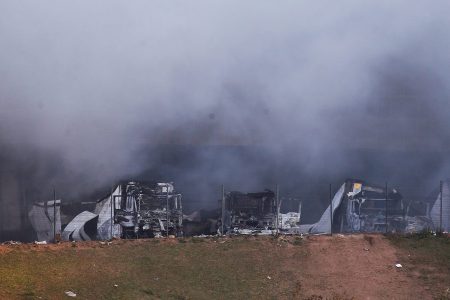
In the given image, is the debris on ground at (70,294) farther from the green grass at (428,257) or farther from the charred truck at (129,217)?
the green grass at (428,257)

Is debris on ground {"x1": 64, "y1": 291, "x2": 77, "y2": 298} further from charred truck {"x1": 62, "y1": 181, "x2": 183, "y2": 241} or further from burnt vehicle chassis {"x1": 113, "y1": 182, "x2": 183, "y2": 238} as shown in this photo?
burnt vehicle chassis {"x1": 113, "y1": 182, "x2": 183, "y2": 238}

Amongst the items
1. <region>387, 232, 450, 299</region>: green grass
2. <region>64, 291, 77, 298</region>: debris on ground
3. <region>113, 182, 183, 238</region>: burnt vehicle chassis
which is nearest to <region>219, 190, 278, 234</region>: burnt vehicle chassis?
<region>113, 182, 183, 238</region>: burnt vehicle chassis

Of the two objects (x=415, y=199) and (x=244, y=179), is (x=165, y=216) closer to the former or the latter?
(x=244, y=179)

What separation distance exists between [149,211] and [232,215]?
1605 millimetres

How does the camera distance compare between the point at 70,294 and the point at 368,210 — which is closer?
the point at 70,294

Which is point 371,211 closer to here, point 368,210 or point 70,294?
point 368,210

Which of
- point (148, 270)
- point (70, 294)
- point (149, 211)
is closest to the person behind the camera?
point (70, 294)

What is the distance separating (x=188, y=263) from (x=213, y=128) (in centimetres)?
350

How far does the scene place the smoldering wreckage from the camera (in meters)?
11.5

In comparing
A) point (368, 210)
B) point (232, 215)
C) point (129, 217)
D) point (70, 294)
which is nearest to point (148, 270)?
point (70, 294)

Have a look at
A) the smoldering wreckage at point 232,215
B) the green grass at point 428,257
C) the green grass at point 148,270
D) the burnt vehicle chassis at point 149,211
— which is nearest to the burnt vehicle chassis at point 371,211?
the smoldering wreckage at point 232,215

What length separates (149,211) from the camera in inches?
463

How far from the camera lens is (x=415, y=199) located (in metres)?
13.2

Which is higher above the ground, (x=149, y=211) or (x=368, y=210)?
(x=149, y=211)
